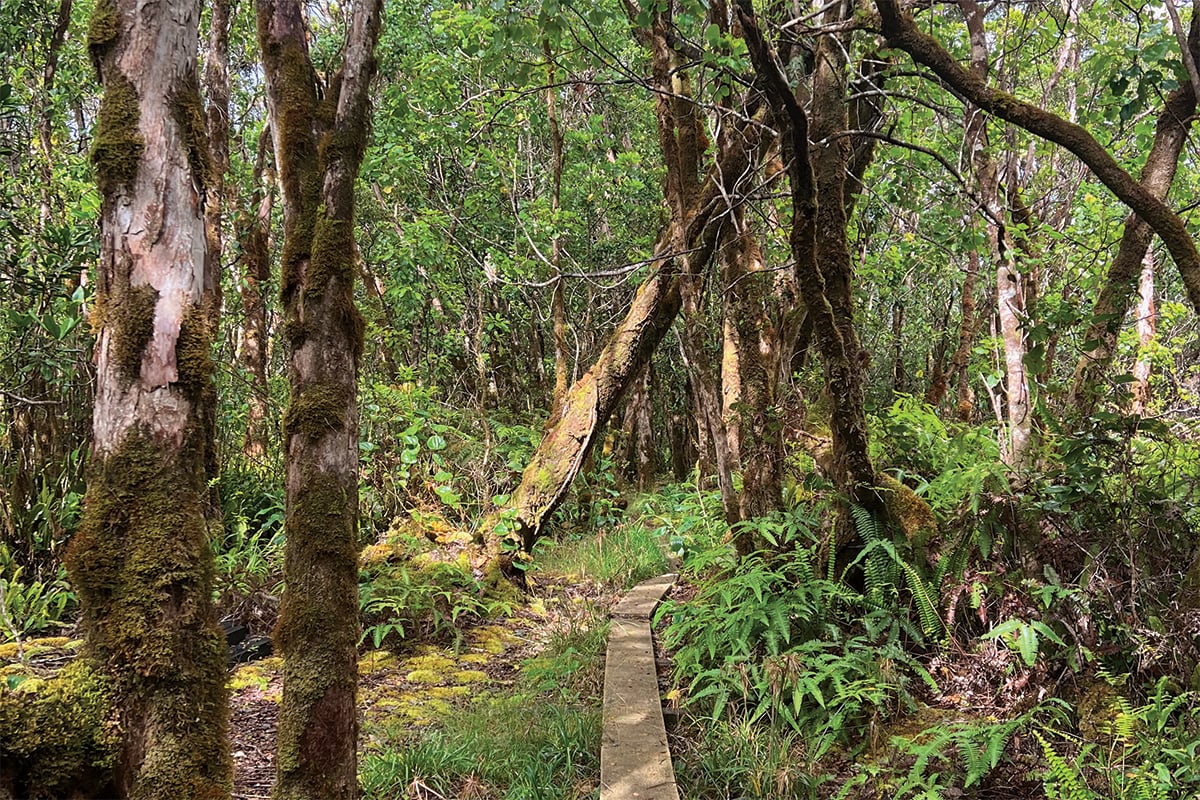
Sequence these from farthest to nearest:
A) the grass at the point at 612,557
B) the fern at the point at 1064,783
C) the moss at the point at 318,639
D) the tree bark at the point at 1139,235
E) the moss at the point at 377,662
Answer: the grass at the point at 612,557 → the moss at the point at 377,662 → the tree bark at the point at 1139,235 → the fern at the point at 1064,783 → the moss at the point at 318,639

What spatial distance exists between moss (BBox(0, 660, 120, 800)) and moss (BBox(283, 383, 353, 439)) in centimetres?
105

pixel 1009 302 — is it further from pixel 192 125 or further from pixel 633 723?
pixel 192 125

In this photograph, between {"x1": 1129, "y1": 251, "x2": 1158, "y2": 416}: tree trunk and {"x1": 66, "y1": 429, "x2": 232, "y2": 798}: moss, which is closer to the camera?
{"x1": 66, "y1": 429, "x2": 232, "y2": 798}: moss

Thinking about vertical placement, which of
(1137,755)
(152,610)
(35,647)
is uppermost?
(152,610)

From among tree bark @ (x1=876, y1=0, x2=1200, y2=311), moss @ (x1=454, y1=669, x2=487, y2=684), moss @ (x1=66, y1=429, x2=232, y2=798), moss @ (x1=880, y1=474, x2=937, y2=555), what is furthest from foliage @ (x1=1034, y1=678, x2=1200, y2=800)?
moss @ (x1=454, y1=669, x2=487, y2=684)

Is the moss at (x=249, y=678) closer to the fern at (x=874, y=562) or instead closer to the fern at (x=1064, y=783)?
the fern at (x=874, y=562)

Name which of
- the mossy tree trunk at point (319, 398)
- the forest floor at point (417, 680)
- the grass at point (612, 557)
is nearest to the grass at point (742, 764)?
the forest floor at point (417, 680)

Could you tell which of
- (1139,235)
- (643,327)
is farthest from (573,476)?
(1139,235)

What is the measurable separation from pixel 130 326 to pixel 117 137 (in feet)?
1.87

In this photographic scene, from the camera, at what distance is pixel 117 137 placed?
2156mm

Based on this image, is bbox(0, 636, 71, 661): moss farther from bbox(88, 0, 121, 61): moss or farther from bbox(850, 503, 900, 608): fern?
bbox(850, 503, 900, 608): fern

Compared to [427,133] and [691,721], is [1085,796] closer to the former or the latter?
[691,721]

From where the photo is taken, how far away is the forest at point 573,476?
218 centimetres

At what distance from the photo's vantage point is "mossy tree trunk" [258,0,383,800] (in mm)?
2623
